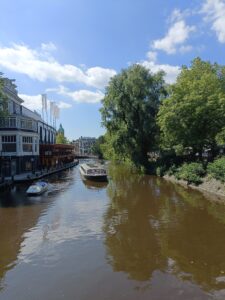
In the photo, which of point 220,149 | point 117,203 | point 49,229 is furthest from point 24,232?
point 220,149

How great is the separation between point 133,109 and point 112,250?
44.0 metres

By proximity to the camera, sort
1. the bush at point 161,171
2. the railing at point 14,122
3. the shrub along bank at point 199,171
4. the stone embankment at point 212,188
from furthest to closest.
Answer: the bush at point 161,171 → the railing at point 14,122 → the shrub along bank at point 199,171 → the stone embankment at point 212,188

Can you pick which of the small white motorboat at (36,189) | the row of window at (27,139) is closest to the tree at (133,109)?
the row of window at (27,139)

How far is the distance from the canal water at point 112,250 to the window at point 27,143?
88.2 feet

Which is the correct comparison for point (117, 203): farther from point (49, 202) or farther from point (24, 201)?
point (24, 201)

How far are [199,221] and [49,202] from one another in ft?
Answer: 48.7

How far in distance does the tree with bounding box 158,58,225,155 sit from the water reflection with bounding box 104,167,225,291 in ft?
41.9

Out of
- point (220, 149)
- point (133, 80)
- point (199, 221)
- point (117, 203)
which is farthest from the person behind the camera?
point (133, 80)

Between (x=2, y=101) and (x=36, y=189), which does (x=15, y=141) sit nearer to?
(x=2, y=101)

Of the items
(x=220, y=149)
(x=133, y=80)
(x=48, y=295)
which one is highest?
(x=133, y=80)

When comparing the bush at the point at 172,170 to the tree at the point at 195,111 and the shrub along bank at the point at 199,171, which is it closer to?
the shrub along bank at the point at 199,171

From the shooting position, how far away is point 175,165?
5275cm

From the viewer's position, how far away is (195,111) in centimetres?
4312

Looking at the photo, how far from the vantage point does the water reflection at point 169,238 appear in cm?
1471
